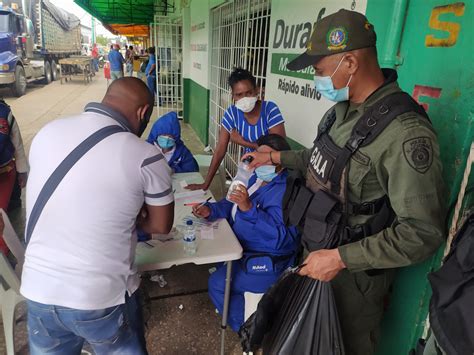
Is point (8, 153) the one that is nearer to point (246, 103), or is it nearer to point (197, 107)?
point (246, 103)

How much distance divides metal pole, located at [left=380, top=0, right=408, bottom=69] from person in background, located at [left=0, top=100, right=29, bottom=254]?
2.50 meters

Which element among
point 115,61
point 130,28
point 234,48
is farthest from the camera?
point 130,28

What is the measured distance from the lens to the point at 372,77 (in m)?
1.17

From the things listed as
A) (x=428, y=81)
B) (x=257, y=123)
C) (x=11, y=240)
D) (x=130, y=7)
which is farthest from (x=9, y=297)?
(x=130, y=7)

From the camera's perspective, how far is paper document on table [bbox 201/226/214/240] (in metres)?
1.84

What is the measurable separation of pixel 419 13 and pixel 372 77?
1.48 feet

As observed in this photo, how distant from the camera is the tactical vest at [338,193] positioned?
3.55 feet

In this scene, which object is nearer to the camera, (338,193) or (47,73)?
(338,193)

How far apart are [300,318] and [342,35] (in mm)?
1011

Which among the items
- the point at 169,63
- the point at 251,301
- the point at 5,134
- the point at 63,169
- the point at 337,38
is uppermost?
the point at 337,38

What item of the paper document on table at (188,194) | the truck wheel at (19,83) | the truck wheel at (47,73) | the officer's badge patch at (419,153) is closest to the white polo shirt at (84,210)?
the officer's badge patch at (419,153)

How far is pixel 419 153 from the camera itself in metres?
0.99

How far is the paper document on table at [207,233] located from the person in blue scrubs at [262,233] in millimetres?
143

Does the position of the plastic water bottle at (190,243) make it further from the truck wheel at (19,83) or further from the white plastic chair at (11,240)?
the truck wheel at (19,83)
